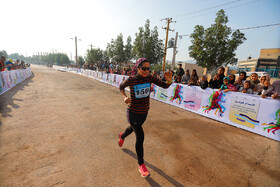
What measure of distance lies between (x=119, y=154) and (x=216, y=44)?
13427mm

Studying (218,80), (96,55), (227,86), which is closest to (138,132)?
(227,86)

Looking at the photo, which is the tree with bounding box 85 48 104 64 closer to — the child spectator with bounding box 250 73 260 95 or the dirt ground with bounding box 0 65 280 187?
the dirt ground with bounding box 0 65 280 187

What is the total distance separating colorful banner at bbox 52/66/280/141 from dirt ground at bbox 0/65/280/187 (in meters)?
0.37

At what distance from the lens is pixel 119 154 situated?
303 centimetres

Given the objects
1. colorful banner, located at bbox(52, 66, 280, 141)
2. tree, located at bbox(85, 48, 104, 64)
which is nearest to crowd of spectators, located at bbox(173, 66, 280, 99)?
colorful banner, located at bbox(52, 66, 280, 141)

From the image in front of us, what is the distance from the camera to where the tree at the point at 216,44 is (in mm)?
11742

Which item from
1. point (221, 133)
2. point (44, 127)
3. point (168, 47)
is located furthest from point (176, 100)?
point (168, 47)

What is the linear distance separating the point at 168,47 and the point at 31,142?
20.3 m

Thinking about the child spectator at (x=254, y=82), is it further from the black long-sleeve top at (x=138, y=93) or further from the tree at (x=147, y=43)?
the tree at (x=147, y=43)

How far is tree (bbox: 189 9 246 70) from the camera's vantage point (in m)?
11.7

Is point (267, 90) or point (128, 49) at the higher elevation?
point (128, 49)

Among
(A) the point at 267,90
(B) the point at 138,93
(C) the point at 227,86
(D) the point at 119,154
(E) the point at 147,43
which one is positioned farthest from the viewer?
(E) the point at 147,43

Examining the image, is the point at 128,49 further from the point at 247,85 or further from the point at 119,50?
the point at 247,85

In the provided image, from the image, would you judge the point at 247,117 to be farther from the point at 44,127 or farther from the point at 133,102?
the point at 44,127
